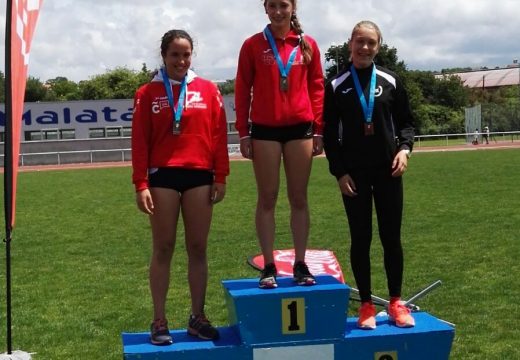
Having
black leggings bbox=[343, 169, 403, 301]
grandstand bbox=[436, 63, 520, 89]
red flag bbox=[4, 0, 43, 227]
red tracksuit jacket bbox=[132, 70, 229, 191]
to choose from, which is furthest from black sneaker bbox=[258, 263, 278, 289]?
grandstand bbox=[436, 63, 520, 89]

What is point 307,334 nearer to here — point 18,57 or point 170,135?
point 170,135

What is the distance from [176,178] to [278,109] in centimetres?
71

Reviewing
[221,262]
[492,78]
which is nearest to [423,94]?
[492,78]

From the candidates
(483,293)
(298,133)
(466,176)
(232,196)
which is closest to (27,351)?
(298,133)

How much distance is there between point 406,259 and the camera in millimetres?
7938

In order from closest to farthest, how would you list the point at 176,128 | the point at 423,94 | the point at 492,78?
the point at 176,128
the point at 423,94
the point at 492,78

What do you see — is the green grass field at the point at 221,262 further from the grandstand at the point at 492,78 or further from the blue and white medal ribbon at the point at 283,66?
the grandstand at the point at 492,78

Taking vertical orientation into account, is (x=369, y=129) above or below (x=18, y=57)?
below

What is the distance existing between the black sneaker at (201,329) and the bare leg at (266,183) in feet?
1.73

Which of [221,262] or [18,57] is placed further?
[221,262]

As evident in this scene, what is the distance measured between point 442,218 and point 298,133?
7.32m

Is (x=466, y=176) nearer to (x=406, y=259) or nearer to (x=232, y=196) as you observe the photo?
(x=232, y=196)

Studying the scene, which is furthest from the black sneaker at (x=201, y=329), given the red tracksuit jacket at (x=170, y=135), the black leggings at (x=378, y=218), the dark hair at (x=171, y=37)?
the dark hair at (x=171, y=37)

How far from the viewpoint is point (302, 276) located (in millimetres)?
4223
